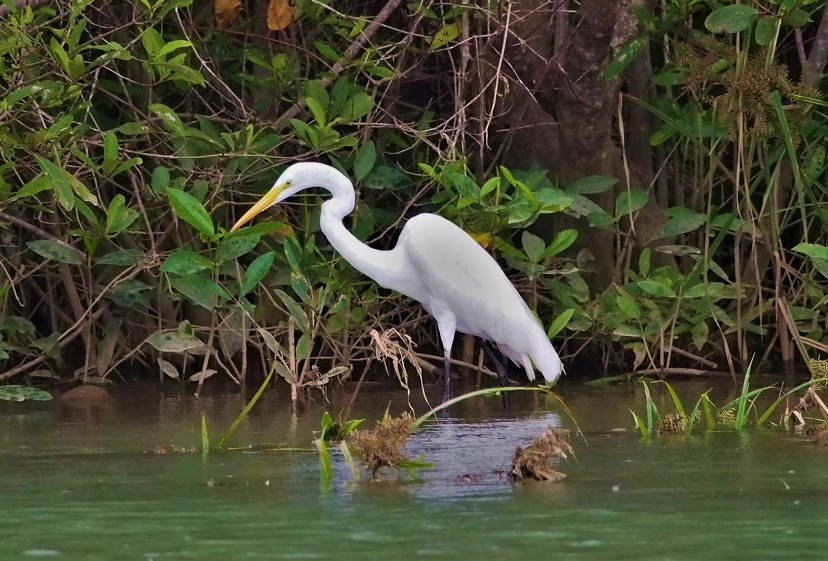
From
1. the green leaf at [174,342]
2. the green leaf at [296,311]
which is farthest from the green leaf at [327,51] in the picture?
the green leaf at [174,342]

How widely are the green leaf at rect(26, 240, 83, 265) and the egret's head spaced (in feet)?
2.29

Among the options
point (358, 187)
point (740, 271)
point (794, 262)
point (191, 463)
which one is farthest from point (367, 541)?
point (794, 262)

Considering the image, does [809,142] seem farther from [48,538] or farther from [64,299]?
[48,538]

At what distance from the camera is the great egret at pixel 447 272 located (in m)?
6.16

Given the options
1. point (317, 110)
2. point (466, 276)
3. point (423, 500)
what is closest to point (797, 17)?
point (466, 276)

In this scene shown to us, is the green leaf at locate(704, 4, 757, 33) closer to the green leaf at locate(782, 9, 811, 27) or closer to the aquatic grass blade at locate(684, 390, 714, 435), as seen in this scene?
the green leaf at locate(782, 9, 811, 27)

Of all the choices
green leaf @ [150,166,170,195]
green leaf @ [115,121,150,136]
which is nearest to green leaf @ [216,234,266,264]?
green leaf @ [150,166,170,195]

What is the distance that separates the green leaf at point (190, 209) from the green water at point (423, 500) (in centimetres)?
85

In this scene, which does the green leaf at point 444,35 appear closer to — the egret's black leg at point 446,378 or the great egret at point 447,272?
the great egret at point 447,272

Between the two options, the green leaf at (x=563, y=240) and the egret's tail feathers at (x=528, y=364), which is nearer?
the egret's tail feathers at (x=528, y=364)

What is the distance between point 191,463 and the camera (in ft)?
14.0

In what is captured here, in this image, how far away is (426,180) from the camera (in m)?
6.96

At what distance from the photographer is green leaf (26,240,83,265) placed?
243 inches

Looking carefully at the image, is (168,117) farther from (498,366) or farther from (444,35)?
(498,366)
